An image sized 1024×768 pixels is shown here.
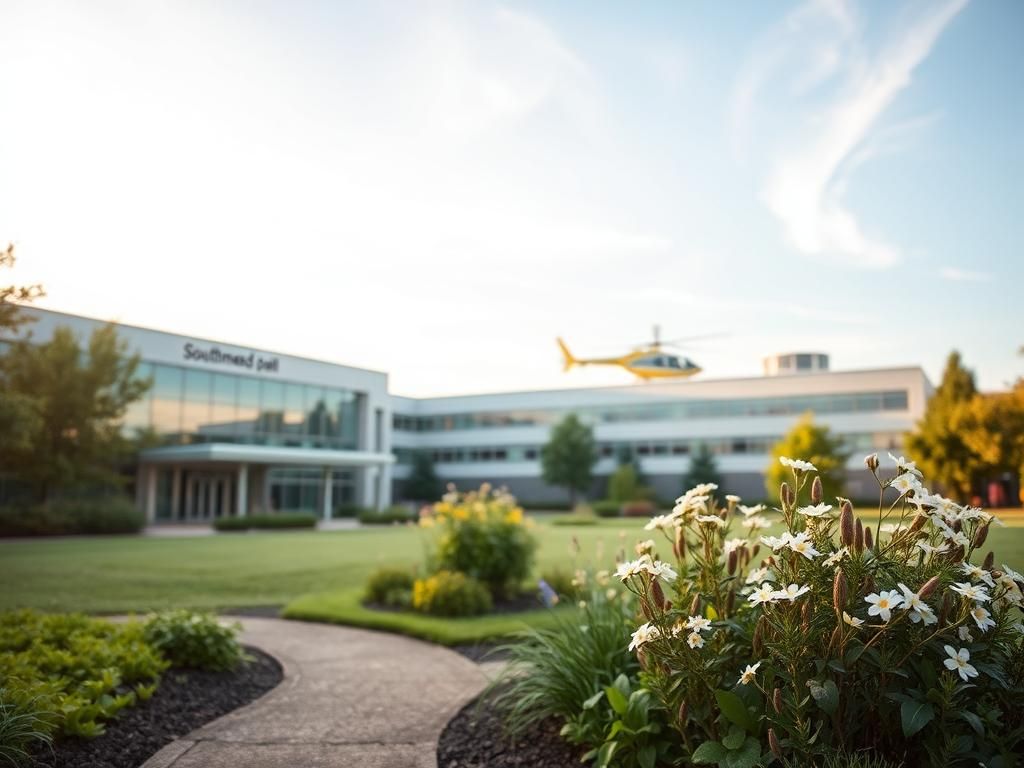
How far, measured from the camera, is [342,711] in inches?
203

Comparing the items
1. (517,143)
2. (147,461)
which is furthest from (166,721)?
(147,461)

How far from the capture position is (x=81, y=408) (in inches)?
992

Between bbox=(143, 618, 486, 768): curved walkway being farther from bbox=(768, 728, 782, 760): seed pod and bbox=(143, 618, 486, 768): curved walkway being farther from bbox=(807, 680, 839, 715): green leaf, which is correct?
bbox=(807, 680, 839, 715): green leaf

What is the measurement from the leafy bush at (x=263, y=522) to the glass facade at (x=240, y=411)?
529cm

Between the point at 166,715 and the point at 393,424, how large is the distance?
177ft

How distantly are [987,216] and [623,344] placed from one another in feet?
116

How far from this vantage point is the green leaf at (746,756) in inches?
117

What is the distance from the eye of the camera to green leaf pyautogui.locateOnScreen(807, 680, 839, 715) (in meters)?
2.77

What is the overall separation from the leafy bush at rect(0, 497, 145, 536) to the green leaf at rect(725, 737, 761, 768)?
2632cm

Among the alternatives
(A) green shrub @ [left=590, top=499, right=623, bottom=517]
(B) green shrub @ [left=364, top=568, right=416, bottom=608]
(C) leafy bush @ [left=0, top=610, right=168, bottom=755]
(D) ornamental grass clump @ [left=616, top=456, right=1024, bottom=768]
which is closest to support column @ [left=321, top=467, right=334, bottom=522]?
(A) green shrub @ [left=590, top=499, right=623, bottom=517]

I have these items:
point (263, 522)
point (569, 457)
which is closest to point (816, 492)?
point (263, 522)

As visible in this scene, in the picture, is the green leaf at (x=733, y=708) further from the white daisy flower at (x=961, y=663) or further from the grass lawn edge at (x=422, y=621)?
the grass lawn edge at (x=422, y=621)

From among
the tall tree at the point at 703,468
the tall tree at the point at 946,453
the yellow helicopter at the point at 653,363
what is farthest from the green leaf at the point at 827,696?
the tall tree at the point at 703,468

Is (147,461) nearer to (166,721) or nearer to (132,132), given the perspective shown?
(132,132)
